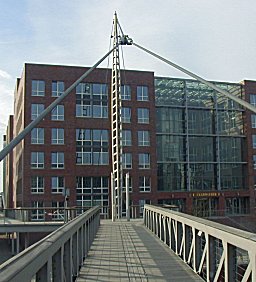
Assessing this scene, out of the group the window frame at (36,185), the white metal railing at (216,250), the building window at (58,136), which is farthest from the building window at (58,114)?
the white metal railing at (216,250)

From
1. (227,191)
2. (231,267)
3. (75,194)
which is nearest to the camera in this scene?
(231,267)

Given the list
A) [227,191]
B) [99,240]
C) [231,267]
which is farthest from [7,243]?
[231,267]

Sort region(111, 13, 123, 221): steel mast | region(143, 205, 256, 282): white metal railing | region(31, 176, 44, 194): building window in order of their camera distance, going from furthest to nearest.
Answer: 1. region(31, 176, 44, 194): building window
2. region(111, 13, 123, 221): steel mast
3. region(143, 205, 256, 282): white metal railing

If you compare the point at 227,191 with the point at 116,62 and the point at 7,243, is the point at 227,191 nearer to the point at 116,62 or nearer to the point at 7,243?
the point at 7,243

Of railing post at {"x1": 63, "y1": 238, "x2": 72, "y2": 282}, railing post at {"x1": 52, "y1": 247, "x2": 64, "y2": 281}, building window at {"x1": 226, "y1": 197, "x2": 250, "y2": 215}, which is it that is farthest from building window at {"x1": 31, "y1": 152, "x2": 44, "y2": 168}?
railing post at {"x1": 52, "y1": 247, "x2": 64, "y2": 281}

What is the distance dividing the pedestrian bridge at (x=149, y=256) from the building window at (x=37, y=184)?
31.0 metres

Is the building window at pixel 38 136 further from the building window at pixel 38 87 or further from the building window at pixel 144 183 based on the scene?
the building window at pixel 144 183

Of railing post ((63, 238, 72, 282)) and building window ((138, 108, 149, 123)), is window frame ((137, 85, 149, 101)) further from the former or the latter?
railing post ((63, 238, 72, 282))

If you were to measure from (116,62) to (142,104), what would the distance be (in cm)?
2412

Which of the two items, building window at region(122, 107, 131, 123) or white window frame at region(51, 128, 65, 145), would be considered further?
building window at region(122, 107, 131, 123)

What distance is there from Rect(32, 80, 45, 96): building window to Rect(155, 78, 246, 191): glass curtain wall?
518 inches

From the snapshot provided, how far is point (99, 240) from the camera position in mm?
13039

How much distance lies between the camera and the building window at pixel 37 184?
4316 cm

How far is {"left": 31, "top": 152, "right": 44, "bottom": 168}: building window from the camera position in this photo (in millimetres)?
43688
